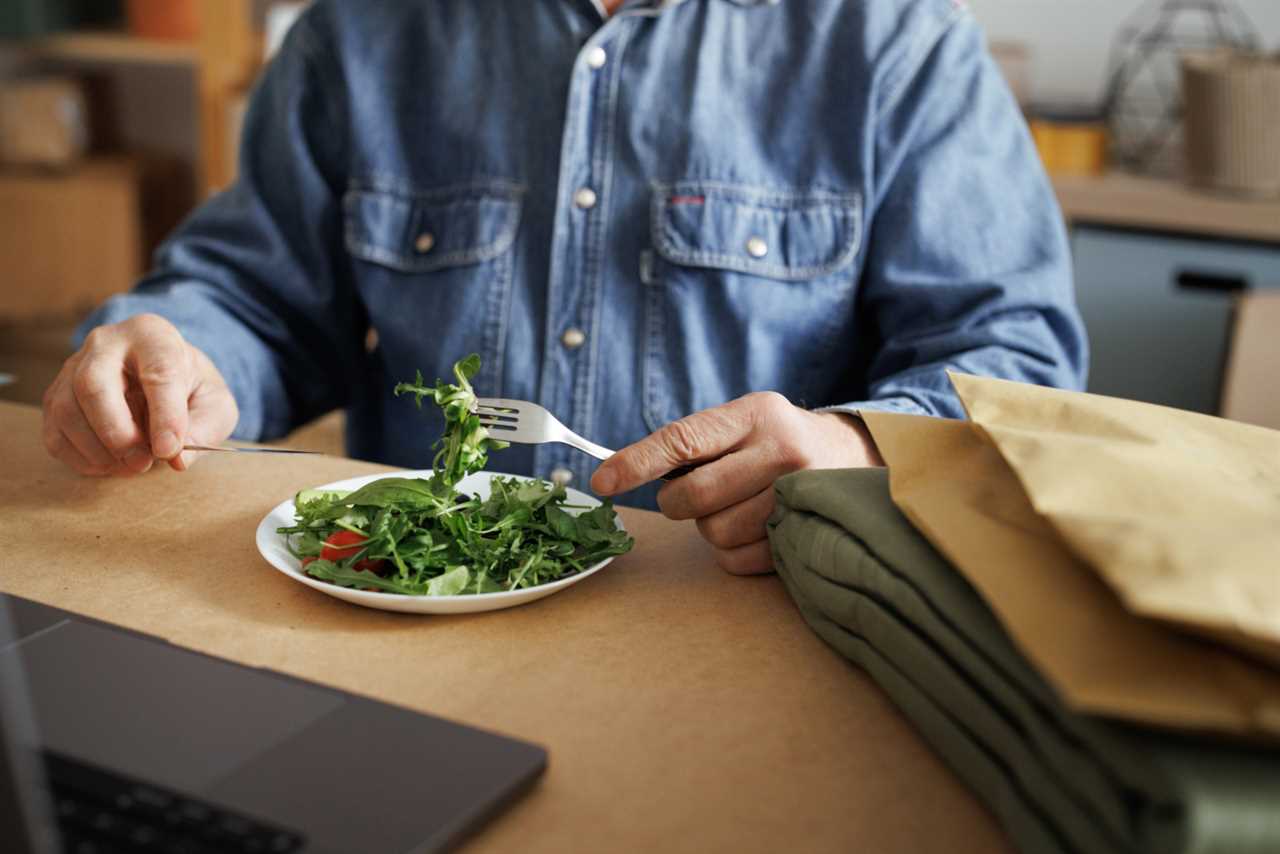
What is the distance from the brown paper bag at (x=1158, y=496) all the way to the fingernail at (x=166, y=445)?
534 mm

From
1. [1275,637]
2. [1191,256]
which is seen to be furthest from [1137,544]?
[1191,256]

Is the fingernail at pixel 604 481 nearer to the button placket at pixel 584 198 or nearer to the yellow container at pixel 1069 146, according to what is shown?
the button placket at pixel 584 198

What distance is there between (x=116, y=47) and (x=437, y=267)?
2017mm

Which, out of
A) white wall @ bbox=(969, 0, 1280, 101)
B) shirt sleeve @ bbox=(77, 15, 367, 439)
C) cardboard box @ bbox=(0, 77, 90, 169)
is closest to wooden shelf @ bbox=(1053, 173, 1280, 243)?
white wall @ bbox=(969, 0, 1280, 101)

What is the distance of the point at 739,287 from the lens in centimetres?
122

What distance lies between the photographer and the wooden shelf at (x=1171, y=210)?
2088mm

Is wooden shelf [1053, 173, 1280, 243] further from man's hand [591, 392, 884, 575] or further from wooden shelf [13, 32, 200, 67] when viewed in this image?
wooden shelf [13, 32, 200, 67]

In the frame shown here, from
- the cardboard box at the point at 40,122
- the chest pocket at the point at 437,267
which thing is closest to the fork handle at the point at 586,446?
the chest pocket at the point at 437,267

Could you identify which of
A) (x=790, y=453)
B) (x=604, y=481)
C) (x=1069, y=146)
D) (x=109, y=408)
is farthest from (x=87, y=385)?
(x=1069, y=146)

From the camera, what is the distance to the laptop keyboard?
48cm

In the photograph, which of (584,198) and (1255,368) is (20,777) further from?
(1255,368)

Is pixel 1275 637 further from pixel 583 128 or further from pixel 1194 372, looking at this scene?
pixel 1194 372

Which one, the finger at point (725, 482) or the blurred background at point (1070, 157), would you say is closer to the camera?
the finger at point (725, 482)

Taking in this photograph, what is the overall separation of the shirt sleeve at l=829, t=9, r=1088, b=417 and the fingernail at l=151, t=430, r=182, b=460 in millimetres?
576
